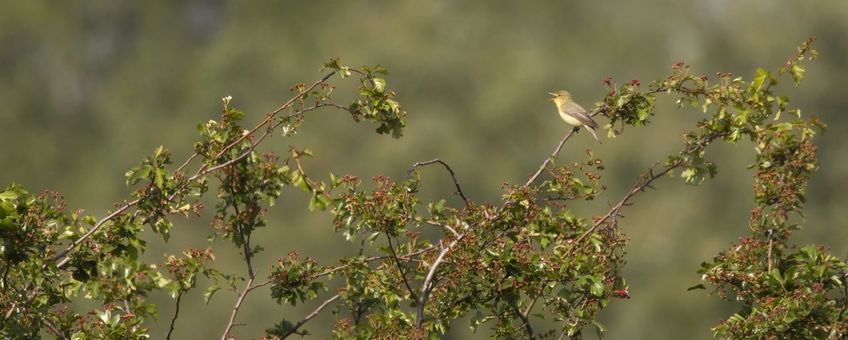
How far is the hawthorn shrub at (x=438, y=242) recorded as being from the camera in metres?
8.28

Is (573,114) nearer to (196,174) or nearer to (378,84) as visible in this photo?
(378,84)

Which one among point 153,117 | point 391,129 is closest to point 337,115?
point 153,117

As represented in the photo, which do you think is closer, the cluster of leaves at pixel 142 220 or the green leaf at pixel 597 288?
the cluster of leaves at pixel 142 220

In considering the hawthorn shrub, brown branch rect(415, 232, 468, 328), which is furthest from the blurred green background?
brown branch rect(415, 232, 468, 328)

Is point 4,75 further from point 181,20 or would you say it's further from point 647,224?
point 647,224

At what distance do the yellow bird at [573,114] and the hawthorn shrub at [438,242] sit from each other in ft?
14.0

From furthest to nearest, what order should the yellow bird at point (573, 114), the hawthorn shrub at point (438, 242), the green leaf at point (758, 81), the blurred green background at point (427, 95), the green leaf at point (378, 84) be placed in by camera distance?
the blurred green background at point (427, 95)
the yellow bird at point (573, 114)
the green leaf at point (758, 81)
the green leaf at point (378, 84)
the hawthorn shrub at point (438, 242)

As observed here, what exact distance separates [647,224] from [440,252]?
43.7 metres

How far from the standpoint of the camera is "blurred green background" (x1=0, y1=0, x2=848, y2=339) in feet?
167

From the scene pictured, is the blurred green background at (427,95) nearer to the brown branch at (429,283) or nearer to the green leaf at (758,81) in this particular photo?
the green leaf at (758,81)

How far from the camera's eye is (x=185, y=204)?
8.70 meters

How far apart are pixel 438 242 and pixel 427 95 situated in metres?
49.7

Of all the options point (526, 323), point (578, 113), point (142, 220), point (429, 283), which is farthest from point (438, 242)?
point (578, 113)

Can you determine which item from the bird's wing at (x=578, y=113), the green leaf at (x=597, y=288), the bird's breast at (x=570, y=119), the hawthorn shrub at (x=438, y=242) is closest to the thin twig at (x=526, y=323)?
the hawthorn shrub at (x=438, y=242)
